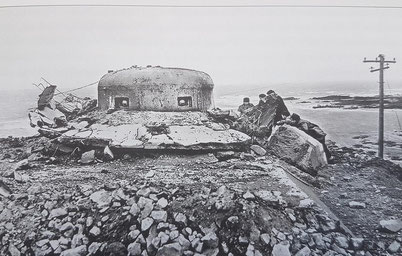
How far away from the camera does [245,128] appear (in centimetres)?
641

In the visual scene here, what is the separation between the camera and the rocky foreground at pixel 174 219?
2.84m

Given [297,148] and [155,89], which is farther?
[155,89]

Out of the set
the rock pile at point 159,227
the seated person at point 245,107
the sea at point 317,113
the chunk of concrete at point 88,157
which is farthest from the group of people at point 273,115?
the chunk of concrete at point 88,157

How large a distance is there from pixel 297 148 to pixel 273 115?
4.21 feet

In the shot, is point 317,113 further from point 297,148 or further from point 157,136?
point 157,136

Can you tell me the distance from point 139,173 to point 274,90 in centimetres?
364

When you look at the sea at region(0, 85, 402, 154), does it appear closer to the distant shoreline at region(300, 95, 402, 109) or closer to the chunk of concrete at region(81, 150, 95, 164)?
the distant shoreline at region(300, 95, 402, 109)

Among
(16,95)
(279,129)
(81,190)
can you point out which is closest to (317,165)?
(279,129)

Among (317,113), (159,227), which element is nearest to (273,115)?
(317,113)

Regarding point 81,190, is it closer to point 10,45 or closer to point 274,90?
point 10,45

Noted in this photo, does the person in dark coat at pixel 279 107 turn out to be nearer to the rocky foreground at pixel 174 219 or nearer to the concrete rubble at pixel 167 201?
the concrete rubble at pixel 167 201

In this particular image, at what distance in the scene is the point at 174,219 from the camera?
121 inches

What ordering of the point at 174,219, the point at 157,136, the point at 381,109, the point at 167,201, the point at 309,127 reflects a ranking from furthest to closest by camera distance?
the point at 309,127 < the point at 157,136 < the point at 381,109 < the point at 167,201 < the point at 174,219

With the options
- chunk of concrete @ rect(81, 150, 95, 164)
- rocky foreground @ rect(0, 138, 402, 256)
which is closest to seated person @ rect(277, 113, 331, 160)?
rocky foreground @ rect(0, 138, 402, 256)
